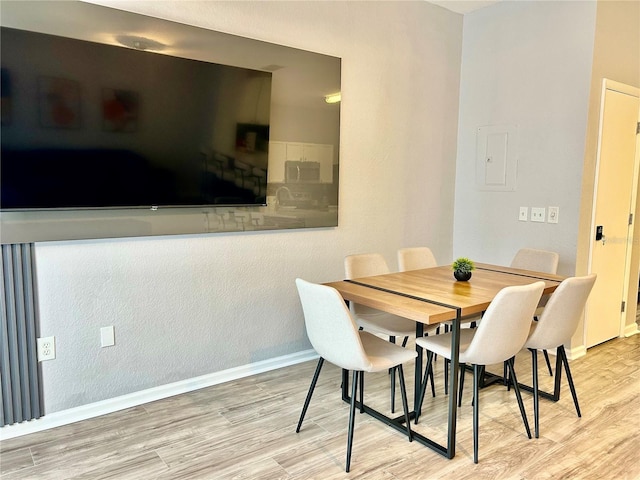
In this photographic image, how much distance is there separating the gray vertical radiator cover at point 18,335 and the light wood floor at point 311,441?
0.18m

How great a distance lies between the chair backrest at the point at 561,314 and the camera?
2520 mm

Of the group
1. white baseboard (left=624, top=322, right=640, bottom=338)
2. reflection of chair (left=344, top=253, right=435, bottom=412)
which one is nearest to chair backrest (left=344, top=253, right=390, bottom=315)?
reflection of chair (left=344, top=253, right=435, bottom=412)

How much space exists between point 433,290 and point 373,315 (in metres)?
0.55

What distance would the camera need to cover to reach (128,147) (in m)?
2.63

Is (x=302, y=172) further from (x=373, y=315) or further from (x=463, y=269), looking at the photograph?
(x=463, y=269)

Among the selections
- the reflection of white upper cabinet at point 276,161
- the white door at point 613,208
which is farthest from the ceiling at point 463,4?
the reflection of white upper cabinet at point 276,161

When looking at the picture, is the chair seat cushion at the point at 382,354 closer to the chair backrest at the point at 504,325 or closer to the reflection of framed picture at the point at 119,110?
the chair backrest at the point at 504,325

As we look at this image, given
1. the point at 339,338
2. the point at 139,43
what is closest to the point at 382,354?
the point at 339,338

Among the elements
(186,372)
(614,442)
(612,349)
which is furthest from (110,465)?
(612,349)

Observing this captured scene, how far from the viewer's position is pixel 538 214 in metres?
3.94

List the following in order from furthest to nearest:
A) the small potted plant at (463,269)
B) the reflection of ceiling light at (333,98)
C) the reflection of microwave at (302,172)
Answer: the reflection of ceiling light at (333,98), the reflection of microwave at (302,172), the small potted plant at (463,269)

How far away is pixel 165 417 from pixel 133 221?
1129 mm

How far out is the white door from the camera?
374 centimetres

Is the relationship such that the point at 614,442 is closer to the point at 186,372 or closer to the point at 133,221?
the point at 186,372
